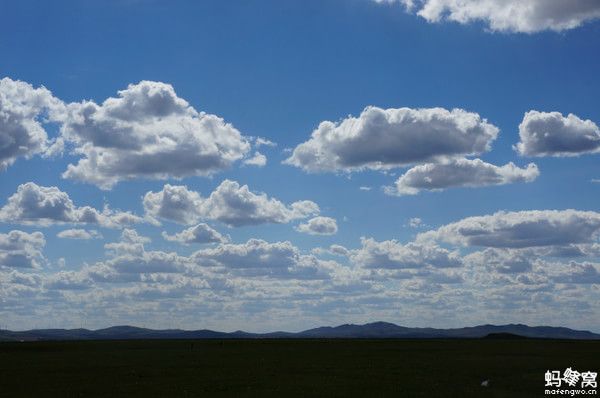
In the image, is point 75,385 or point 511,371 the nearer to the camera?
point 75,385

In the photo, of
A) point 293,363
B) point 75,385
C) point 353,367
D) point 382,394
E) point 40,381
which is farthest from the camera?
point 293,363

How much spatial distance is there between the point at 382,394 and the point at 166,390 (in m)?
16.8

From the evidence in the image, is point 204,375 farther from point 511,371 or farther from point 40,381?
point 511,371

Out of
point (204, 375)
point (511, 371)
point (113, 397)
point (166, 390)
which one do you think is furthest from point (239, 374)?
point (511, 371)

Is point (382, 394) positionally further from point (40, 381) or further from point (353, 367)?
point (40, 381)

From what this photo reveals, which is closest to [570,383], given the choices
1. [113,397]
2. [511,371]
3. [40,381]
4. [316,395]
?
[511,371]

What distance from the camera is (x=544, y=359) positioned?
8188 centimetres

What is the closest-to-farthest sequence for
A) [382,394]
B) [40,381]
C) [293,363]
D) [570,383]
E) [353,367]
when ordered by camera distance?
[382,394] < [570,383] < [40,381] < [353,367] < [293,363]

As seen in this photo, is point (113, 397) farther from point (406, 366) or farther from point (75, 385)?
point (406, 366)

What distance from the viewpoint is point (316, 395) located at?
162ft

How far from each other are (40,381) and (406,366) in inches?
1443

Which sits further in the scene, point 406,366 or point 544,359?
point 544,359

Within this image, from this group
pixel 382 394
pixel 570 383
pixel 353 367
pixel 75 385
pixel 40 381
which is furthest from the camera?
pixel 353 367

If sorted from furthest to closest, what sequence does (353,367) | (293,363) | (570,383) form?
(293,363) → (353,367) → (570,383)
